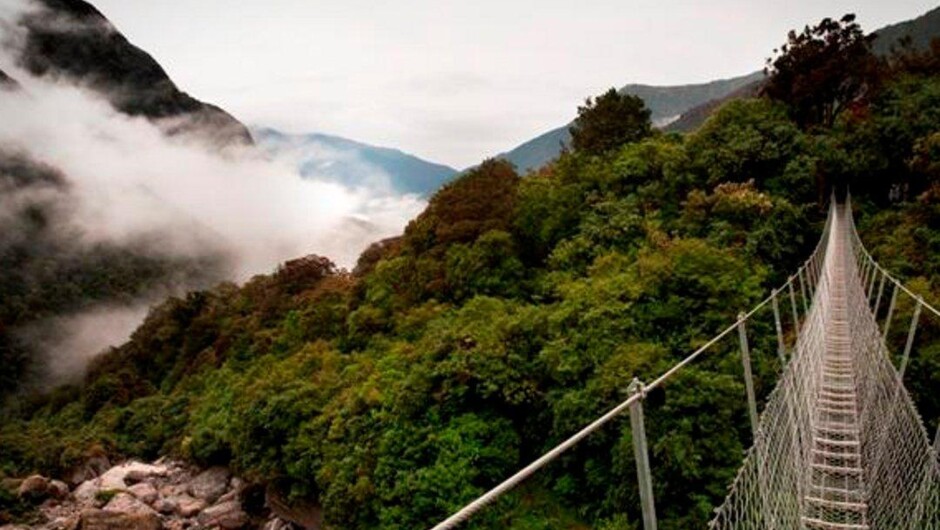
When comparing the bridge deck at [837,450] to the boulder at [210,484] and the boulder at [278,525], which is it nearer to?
the boulder at [278,525]

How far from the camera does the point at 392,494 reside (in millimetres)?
9555

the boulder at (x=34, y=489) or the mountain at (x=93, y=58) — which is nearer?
the boulder at (x=34, y=489)

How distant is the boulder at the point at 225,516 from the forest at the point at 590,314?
1312 mm

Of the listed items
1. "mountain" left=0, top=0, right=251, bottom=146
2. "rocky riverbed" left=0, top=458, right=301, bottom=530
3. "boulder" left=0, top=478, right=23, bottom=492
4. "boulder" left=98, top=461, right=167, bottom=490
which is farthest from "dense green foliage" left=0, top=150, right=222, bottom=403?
"boulder" left=98, top=461, right=167, bottom=490

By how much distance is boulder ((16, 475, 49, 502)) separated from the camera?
21.2m

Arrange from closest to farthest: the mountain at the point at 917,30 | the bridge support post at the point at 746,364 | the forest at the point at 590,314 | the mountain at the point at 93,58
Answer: the bridge support post at the point at 746,364 < the forest at the point at 590,314 < the mountain at the point at 917,30 < the mountain at the point at 93,58

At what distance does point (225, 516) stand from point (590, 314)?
37.0 ft

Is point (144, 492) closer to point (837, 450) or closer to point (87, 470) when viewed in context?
point (87, 470)

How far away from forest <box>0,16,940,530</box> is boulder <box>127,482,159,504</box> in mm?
1345

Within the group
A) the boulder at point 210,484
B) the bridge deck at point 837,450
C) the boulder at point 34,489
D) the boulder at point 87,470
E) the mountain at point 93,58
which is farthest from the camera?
the mountain at point 93,58

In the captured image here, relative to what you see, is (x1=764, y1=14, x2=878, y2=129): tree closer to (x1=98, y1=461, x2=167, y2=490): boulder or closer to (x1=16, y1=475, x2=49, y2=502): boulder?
(x1=98, y1=461, x2=167, y2=490): boulder

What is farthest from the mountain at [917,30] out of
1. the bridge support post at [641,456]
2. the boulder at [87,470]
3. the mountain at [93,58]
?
the mountain at [93,58]

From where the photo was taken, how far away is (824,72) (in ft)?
53.3

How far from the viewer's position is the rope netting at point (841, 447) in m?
3.05
